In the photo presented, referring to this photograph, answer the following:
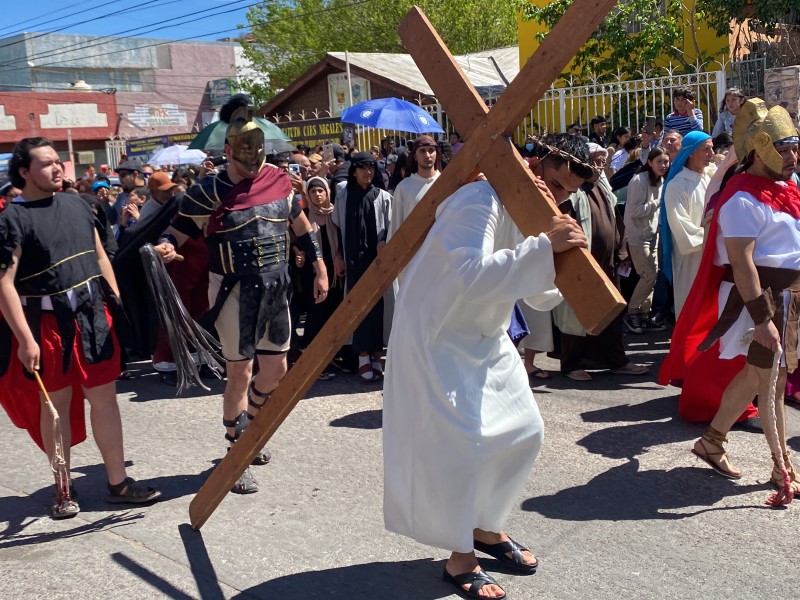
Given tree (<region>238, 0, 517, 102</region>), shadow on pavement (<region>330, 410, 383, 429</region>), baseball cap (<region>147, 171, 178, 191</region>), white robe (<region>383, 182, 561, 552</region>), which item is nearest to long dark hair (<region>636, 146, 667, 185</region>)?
shadow on pavement (<region>330, 410, 383, 429</region>)

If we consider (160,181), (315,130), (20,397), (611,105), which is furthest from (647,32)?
(20,397)

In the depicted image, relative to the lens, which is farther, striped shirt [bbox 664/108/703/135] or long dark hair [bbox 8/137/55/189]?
striped shirt [bbox 664/108/703/135]

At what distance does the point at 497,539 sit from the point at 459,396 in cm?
80

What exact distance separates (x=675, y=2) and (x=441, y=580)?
1493cm

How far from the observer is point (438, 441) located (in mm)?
3475

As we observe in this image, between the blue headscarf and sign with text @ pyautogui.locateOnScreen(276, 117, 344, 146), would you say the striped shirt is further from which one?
sign with text @ pyautogui.locateOnScreen(276, 117, 344, 146)

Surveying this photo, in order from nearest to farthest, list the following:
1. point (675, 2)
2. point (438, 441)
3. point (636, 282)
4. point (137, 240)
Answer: point (438, 441) < point (137, 240) < point (636, 282) < point (675, 2)

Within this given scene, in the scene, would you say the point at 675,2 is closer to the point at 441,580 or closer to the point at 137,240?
the point at 137,240

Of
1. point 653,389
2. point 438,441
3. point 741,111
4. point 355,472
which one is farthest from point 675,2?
point 438,441

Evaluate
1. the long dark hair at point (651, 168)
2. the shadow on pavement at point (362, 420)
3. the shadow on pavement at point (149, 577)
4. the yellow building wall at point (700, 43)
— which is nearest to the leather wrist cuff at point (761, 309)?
the shadow on pavement at point (362, 420)

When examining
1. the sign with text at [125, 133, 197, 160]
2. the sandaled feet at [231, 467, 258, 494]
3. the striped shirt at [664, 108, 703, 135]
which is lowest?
the sandaled feet at [231, 467, 258, 494]

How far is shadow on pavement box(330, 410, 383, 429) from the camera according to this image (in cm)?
607

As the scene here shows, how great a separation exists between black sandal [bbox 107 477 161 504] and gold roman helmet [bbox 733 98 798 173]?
3.60 m

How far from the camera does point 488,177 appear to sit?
3242 millimetres
